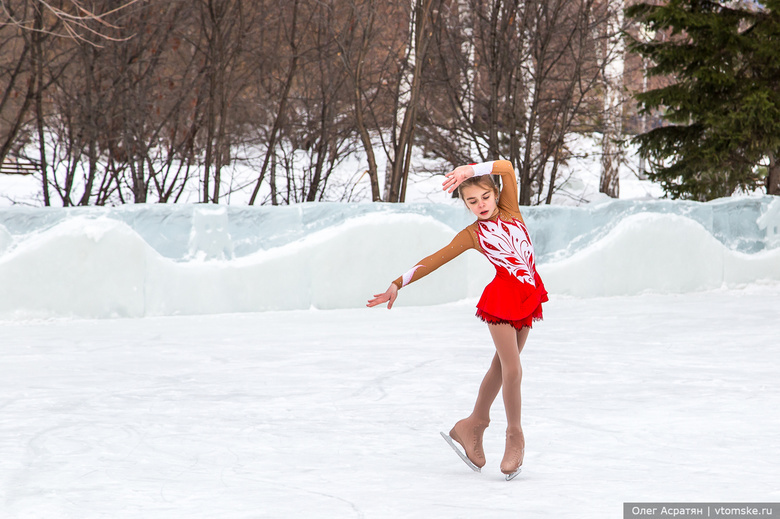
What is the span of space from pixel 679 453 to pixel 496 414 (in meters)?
1.08

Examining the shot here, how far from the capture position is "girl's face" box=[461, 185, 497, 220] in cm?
364

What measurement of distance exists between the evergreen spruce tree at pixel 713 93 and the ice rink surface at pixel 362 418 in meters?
4.80

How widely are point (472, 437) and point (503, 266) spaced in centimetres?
69

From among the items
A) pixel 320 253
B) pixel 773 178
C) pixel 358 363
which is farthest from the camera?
pixel 773 178

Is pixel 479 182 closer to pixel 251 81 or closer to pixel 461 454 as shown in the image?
pixel 461 454

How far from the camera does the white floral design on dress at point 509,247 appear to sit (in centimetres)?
362

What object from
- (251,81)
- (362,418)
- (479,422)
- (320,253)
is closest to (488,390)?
(479,422)

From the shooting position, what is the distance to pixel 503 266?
3611 mm

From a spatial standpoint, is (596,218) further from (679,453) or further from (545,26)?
(679,453)

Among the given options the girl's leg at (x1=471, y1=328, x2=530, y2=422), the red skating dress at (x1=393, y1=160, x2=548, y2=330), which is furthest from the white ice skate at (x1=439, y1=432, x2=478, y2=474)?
the red skating dress at (x1=393, y1=160, x2=548, y2=330)

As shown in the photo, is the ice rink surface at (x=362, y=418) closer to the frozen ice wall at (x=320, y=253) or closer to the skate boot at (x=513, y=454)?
the skate boot at (x=513, y=454)

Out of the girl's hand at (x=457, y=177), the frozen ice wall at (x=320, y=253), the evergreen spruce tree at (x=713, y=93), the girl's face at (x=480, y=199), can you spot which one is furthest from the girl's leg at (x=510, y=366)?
the evergreen spruce tree at (x=713, y=93)

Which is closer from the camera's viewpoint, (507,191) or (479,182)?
(479,182)

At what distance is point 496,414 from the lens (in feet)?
15.7
